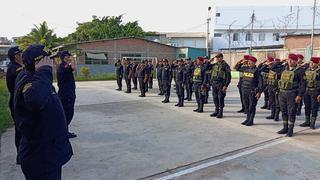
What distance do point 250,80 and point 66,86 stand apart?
14.2 feet

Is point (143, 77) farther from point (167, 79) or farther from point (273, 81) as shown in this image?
point (273, 81)

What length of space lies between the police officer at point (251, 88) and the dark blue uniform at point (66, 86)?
164 inches

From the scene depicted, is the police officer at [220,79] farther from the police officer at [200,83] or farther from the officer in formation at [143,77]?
the officer in formation at [143,77]

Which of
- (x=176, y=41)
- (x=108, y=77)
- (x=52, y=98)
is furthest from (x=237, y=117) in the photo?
(x=176, y=41)

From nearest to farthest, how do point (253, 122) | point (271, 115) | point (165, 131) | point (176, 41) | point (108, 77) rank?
point (165, 131) → point (253, 122) → point (271, 115) → point (108, 77) → point (176, 41)

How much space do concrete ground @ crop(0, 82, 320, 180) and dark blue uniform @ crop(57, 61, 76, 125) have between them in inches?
27.7

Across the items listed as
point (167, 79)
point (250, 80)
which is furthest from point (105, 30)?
point (250, 80)

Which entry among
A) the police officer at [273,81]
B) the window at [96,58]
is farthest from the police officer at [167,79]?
the window at [96,58]

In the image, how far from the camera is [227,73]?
8.99 metres

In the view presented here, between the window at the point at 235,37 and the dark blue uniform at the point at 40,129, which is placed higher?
the window at the point at 235,37

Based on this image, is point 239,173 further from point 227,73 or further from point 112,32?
point 112,32

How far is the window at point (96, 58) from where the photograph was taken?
103 feet

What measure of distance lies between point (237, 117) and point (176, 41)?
4249cm

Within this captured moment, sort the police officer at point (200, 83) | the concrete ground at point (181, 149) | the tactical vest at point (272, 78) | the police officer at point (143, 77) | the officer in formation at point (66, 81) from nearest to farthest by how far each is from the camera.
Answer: the concrete ground at point (181, 149), the officer in formation at point (66, 81), the tactical vest at point (272, 78), the police officer at point (200, 83), the police officer at point (143, 77)
